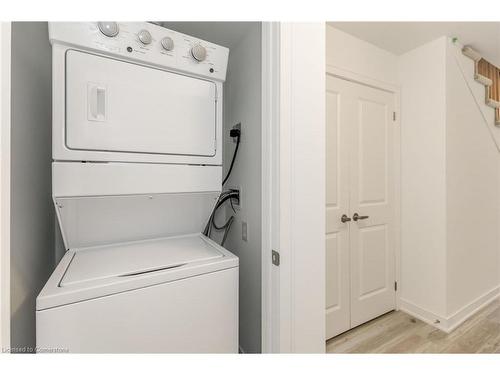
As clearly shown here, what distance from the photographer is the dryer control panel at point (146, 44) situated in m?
0.95

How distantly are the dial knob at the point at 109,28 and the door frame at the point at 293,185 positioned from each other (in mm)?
651

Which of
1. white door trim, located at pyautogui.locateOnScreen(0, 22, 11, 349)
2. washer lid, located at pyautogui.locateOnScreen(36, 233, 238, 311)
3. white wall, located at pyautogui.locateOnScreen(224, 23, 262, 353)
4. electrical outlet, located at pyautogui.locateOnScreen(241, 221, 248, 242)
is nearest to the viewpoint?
white door trim, located at pyautogui.locateOnScreen(0, 22, 11, 349)

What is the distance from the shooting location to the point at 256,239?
4.69 feet

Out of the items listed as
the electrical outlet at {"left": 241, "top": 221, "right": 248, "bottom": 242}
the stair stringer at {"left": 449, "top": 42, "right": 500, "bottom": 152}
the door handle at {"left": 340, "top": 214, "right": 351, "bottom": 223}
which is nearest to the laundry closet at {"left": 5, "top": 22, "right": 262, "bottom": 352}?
the electrical outlet at {"left": 241, "top": 221, "right": 248, "bottom": 242}

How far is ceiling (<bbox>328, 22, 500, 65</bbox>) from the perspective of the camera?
1944 millimetres

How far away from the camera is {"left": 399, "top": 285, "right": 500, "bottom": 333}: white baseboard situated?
2096 millimetres

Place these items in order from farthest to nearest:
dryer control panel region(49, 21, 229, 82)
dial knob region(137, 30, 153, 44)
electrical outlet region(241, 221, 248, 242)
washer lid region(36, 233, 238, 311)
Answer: electrical outlet region(241, 221, 248, 242)
dial knob region(137, 30, 153, 44)
dryer control panel region(49, 21, 229, 82)
washer lid region(36, 233, 238, 311)

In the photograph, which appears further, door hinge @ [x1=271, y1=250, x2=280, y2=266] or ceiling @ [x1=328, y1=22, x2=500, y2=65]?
ceiling @ [x1=328, y1=22, x2=500, y2=65]

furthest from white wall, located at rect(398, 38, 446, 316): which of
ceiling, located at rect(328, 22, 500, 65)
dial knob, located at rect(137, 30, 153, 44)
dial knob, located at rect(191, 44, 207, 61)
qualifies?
dial knob, located at rect(137, 30, 153, 44)

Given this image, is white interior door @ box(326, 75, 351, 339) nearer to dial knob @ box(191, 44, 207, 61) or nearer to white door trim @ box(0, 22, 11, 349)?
dial knob @ box(191, 44, 207, 61)

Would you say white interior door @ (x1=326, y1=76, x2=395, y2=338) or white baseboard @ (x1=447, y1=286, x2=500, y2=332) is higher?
white interior door @ (x1=326, y1=76, x2=395, y2=338)

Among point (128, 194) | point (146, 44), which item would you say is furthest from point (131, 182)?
point (146, 44)

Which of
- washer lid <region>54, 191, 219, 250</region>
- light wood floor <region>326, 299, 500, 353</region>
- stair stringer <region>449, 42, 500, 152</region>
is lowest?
light wood floor <region>326, 299, 500, 353</region>

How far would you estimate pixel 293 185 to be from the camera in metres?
1.03
